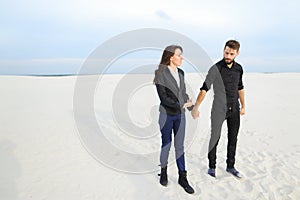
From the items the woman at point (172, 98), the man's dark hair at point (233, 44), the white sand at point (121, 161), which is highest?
the man's dark hair at point (233, 44)

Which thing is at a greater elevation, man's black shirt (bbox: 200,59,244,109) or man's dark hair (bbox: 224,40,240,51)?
man's dark hair (bbox: 224,40,240,51)

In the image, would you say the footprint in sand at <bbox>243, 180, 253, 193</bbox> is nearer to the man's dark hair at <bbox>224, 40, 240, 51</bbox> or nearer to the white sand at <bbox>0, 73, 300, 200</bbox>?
the white sand at <bbox>0, 73, 300, 200</bbox>

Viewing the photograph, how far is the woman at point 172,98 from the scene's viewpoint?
3.25m

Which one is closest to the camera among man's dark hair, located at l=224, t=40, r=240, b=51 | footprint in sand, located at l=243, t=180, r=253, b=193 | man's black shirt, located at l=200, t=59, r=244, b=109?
man's dark hair, located at l=224, t=40, r=240, b=51

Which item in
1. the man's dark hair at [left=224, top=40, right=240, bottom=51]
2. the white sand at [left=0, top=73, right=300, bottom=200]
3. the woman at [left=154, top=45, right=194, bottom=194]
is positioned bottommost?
the white sand at [left=0, top=73, right=300, bottom=200]

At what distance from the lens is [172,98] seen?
3.35 meters

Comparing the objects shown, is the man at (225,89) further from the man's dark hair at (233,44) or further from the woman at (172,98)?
the woman at (172,98)

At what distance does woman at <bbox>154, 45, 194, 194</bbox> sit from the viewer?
10.7ft

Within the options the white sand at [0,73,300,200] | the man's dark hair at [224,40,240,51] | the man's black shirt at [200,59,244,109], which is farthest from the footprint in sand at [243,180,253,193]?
the man's dark hair at [224,40,240,51]

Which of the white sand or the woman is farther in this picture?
the white sand

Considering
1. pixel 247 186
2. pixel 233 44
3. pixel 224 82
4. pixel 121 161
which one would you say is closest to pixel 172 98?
pixel 224 82

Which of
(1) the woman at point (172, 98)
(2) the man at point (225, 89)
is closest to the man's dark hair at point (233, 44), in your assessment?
(2) the man at point (225, 89)

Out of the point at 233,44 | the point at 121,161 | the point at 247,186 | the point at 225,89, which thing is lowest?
the point at 121,161

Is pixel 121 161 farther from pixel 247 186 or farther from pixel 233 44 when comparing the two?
pixel 233 44
